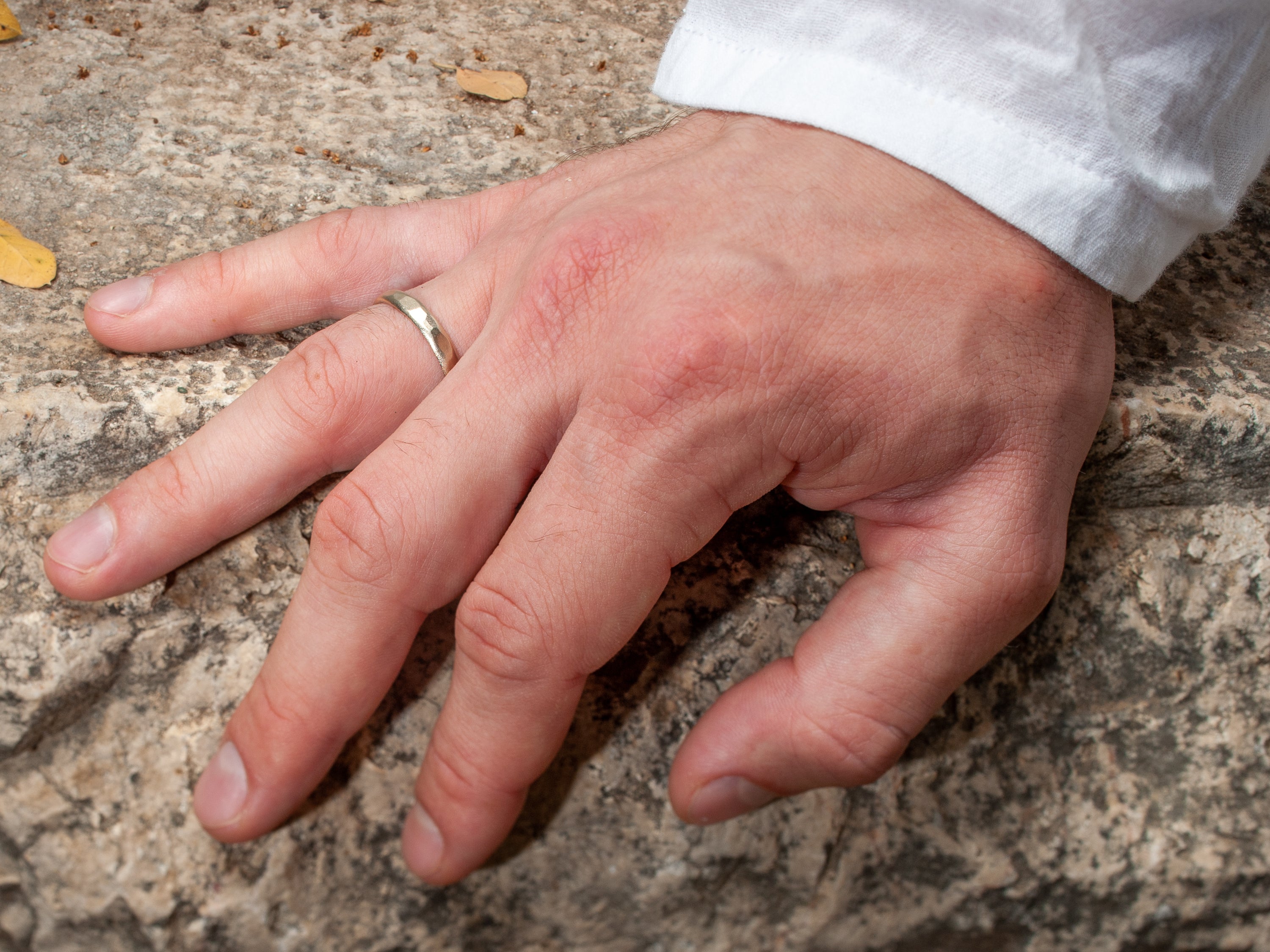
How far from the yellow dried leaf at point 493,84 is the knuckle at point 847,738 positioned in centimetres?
102

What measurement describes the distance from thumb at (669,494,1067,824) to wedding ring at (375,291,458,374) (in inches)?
17.6

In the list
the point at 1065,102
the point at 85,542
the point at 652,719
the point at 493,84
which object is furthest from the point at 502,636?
the point at 493,84

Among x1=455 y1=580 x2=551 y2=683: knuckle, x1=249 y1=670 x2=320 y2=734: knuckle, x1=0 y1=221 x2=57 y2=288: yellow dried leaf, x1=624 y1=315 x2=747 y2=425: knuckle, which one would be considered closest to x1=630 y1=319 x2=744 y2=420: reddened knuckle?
x1=624 y1=315 x2=747 y2=425: knuckle

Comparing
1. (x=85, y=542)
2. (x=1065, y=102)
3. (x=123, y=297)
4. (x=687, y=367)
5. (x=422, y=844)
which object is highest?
(x=1065, y=102)

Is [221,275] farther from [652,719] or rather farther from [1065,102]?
[1065,102]

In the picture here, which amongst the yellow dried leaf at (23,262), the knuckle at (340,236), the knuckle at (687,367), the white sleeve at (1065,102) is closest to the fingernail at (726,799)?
the knuckle at (687,367)

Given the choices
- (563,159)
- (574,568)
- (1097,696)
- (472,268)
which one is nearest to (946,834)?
(1097,696)

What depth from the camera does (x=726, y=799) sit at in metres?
1.05

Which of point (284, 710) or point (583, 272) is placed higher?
point (583, 272)

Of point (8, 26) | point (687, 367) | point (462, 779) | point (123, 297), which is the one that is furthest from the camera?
point (8, 26)

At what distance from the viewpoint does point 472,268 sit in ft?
3.59

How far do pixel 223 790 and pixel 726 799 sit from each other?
50 cm

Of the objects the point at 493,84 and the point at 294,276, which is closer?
the point at 294,276

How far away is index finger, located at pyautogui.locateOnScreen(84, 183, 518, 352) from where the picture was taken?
45.0 inches
